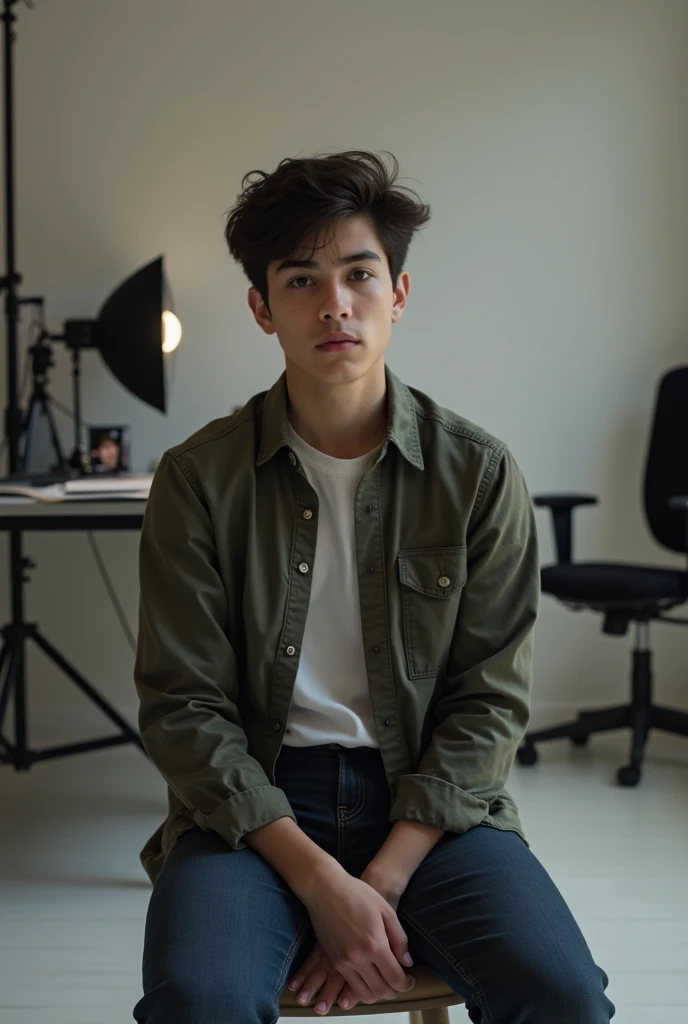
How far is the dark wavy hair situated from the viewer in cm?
130

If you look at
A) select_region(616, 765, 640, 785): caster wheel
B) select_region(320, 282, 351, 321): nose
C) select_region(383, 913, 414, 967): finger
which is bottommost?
select_region(616, 765, 640, 785): caster wheel

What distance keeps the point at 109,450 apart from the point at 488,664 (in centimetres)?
167

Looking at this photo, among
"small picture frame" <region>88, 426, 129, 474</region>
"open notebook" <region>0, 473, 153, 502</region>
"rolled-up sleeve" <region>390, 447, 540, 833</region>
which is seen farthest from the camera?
"small picture frame" <region>88, 426, 129, 474</region>

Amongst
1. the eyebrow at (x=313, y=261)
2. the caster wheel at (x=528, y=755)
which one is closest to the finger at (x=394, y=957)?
the eyebrow at (x=313, y=261)

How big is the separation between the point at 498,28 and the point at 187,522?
228cm

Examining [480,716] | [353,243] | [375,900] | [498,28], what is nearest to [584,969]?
[375,900]

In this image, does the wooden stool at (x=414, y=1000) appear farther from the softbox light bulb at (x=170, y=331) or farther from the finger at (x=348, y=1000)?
the softbox light bulb at (x=170, y=331)

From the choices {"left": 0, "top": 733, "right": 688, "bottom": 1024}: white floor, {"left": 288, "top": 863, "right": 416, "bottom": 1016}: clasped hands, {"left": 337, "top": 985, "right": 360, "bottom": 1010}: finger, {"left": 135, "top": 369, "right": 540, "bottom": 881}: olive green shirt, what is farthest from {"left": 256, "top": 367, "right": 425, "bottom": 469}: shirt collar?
{"left": 0, "top": 733, "right": 688, "bottom": 1024}: white floor

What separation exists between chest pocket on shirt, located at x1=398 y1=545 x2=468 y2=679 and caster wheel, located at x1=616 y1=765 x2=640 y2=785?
5.25 ft

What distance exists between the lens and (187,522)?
4.33 feet

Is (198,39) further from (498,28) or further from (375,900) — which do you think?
(375,900)

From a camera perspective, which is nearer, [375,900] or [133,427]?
[375,900]

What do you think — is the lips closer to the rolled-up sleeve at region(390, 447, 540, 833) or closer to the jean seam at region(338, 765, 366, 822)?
the rolled-up sleeve at region(390, 447, 540, 833)

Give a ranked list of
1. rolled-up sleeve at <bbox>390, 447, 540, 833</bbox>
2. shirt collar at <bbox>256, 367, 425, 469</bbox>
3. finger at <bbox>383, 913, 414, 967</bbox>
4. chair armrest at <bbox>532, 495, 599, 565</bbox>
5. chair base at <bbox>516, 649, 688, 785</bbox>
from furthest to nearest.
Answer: chair armrest at <bbox>532, 495, 599, 565</bbox>
chair base at <bbox>516, 649, 688, 785</bbox>
shirt collar at <bbox>256, 367, 425, 469</bbox>
rolled-up sleeve at <bbox>390, 447, 540, 833</bbox>
finger at <bbox>383, 913, 414, 967</bbox>
